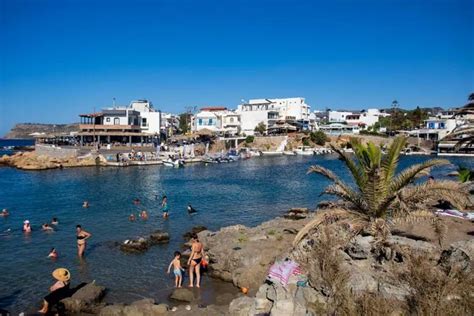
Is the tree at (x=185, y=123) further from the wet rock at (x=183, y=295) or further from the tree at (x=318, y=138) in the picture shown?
the wet rock at (x=183, y=295)

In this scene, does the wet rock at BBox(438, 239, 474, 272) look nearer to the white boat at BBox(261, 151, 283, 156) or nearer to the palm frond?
the palm frond

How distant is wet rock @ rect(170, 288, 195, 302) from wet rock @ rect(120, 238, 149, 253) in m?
6.19

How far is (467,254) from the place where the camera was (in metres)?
9.55

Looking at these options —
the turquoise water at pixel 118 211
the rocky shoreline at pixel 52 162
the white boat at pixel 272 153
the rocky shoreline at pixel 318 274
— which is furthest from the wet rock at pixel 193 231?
the white boat at pixel 272 153

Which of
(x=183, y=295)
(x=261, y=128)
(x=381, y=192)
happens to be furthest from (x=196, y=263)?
(x=261, y=128)

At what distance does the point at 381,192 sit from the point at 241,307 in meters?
5.30

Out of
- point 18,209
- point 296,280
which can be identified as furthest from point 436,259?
point 18,209

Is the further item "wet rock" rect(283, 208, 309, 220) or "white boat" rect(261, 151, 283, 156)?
"white boat" rect(261, 151, 283, 156)

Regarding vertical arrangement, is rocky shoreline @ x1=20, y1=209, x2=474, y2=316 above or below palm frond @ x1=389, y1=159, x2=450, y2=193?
below

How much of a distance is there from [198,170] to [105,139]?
27144mm

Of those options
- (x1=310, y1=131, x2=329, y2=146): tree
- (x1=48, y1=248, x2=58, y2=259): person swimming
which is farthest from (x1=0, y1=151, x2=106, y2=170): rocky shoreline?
(x1=310, y1=131, x2=329, y2=146): tree

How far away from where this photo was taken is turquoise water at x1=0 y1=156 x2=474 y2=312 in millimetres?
16547

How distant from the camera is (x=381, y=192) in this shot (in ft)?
39.8

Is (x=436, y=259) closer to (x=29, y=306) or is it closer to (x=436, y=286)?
(x=436, y=286)
